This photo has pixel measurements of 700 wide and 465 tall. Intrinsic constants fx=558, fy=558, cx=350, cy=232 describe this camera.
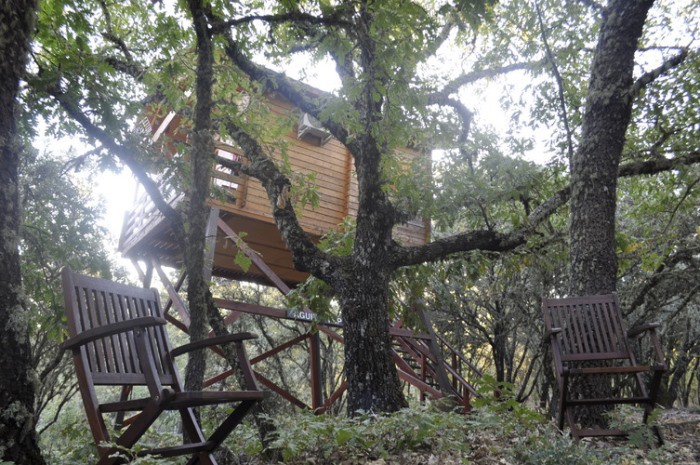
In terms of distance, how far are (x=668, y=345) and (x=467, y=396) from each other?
9.29 m

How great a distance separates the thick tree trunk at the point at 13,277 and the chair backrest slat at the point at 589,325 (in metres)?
4.06

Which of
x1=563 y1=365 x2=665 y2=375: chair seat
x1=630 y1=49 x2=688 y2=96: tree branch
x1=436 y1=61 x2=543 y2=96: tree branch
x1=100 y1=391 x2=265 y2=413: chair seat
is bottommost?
x1=100 y1=391 x2=265 y2=413: chair seat

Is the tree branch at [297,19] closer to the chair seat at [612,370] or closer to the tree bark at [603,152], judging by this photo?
the tree bark at [603,152]

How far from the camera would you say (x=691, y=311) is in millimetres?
13953

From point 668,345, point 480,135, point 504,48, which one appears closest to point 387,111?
point 480,135

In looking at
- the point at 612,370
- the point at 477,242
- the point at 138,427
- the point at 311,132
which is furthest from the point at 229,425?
the point at 311,132

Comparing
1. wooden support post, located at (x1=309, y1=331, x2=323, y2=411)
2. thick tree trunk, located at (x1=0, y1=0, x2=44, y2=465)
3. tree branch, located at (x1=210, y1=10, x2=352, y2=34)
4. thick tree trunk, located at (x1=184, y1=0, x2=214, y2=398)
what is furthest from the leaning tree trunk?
wooden support post, located at (x1=309, y1=331, x2=323, y2=411)

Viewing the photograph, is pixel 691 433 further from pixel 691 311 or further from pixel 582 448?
pixel 691 311

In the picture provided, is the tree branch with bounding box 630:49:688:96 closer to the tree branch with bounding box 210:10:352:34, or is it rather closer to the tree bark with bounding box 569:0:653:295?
the tree bark with bounding box 569:0:653:295

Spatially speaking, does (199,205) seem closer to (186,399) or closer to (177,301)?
(186,399)

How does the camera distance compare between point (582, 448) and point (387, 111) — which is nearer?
point (582, 448)

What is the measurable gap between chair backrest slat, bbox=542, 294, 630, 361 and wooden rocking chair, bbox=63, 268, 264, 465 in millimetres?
3145

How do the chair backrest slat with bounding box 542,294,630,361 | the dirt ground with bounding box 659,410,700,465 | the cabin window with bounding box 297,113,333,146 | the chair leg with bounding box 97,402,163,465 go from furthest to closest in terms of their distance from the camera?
the cabin window with bounding box 297,113,333,146 < the chair backrest slat with bounding box 542,294,630,361 < the dirt ground with bounding box 659,410,700,465 < the chair leg with bounding box 97,402,163,465

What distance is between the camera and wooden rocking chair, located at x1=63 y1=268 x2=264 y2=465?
2.61 metres
